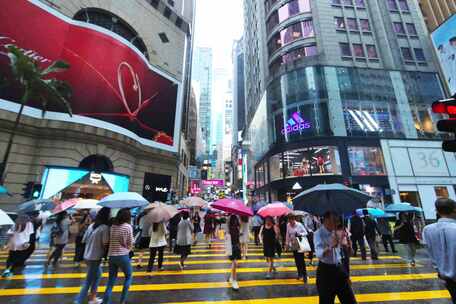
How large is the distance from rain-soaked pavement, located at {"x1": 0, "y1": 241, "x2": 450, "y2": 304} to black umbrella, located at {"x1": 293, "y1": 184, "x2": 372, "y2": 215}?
2.47 metres

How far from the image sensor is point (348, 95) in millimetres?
28781

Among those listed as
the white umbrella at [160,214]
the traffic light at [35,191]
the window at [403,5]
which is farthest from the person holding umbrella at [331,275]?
the window at [403,5]

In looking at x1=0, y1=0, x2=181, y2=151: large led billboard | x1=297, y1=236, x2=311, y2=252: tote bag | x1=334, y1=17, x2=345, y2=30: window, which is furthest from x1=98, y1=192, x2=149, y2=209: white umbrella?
x1=334, y1=17, x2=345, y2=30: window

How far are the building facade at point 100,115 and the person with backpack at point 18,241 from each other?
11.7 meters

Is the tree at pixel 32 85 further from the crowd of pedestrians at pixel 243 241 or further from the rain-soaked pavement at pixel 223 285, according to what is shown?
the rain-soaked pavement at pixel 223 285


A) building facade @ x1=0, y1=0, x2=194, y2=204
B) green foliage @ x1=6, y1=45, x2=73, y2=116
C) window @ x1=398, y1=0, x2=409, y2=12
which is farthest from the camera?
window @ x1=398, y1=0, x2=409, y2=12

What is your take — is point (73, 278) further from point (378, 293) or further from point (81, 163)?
point (81, 163)

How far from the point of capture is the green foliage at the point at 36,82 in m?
14.6

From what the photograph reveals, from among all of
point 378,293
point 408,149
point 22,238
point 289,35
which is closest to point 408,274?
point 378,293

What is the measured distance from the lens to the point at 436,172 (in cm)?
2630

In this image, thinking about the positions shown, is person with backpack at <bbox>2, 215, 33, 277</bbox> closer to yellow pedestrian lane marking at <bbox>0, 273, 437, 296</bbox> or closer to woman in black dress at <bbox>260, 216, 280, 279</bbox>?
yellow pedestrian lane marking at <bbox>0, 273, 437, 296</bbox>

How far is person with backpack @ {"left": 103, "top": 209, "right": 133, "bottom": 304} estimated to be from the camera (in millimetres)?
4867

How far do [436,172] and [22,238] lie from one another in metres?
36.4

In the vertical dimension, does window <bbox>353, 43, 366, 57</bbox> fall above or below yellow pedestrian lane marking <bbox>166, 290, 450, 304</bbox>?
above
